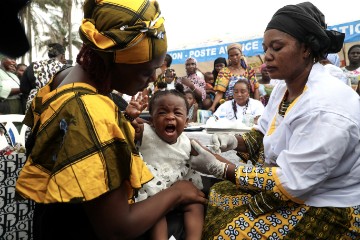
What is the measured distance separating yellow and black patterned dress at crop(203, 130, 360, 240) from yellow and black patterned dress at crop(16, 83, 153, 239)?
0.67m

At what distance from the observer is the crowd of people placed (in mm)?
1295

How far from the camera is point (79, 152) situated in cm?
124

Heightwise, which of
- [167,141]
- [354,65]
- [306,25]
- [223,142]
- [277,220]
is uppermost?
[306,25]

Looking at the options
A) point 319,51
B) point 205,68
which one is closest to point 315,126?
point 319,51

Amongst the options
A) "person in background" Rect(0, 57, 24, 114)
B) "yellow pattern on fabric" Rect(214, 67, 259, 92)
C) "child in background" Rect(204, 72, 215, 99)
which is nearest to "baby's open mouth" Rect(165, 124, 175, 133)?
"yellow pattern on fabric" Rect(214, 67, 259, 92)

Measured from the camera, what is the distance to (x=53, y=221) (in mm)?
1450

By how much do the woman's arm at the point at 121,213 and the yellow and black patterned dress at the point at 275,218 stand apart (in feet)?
1.56

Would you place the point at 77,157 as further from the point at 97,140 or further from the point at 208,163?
the point at 208,163

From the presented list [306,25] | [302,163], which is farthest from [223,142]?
[306,25]

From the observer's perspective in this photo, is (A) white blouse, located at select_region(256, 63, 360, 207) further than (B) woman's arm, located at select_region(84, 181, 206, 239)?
Yes

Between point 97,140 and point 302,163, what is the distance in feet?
3.35

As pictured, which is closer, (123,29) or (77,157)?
(77,157)

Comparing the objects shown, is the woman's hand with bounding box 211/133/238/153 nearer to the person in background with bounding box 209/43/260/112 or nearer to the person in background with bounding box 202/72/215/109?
the person in background with bounding box 209/43/260/112

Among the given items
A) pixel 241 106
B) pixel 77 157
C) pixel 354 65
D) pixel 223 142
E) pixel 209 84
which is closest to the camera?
pixel 77 157
